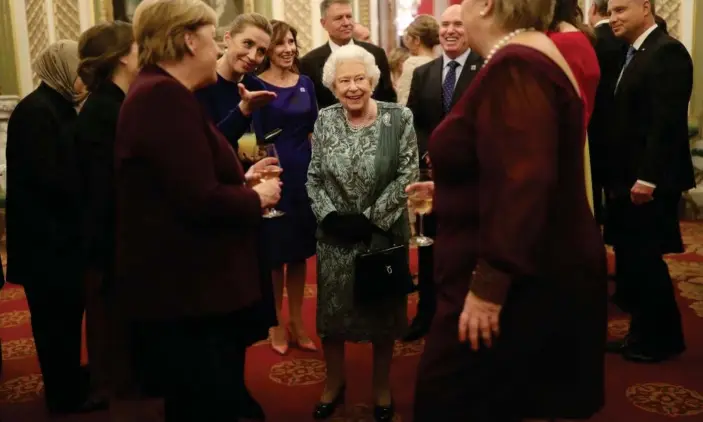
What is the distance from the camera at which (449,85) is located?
371 cm

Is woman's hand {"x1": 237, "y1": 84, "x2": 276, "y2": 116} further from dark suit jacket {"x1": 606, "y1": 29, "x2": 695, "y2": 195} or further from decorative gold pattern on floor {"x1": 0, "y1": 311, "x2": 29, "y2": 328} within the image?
decorative gold pattern on floor {"x1": 0, "y1": 311, "x2": 29, "y2": 328}

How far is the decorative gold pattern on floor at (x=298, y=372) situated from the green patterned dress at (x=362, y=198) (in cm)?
55

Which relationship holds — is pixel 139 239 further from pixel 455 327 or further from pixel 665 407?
pixel 665 407

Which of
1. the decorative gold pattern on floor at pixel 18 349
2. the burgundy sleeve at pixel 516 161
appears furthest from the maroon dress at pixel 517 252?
the decorative gold pattern on floor at pixel 18 349

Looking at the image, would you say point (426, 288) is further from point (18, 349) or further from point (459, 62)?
point (18, 349)

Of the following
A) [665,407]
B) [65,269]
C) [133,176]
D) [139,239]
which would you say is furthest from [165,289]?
[665,407]

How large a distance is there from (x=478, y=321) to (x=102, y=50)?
1.84 m

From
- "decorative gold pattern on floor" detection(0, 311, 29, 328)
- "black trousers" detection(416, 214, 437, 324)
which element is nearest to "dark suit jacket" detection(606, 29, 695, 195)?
"black trousers" detection(416, 214, 437, 324)

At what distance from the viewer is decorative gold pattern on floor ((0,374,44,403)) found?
3301 millimetres

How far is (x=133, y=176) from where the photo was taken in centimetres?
178

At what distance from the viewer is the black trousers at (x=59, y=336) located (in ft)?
9.94

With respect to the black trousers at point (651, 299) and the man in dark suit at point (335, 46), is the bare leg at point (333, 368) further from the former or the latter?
the man in dark suit at point (335, 46)

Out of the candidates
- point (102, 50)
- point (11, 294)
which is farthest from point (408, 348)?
point (11, 294)

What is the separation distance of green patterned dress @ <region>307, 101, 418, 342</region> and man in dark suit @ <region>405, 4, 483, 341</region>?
670 mm
